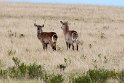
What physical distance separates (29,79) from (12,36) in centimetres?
1195

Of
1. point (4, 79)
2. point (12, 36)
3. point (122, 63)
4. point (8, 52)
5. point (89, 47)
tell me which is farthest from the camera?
point (12, 36)

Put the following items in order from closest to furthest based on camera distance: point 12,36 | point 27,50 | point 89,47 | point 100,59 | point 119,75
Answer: point 119,75 < point 100,59 < point 27,50 < point 89,47 < point 12,36

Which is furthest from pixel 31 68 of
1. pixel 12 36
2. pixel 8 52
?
pixel 12 36

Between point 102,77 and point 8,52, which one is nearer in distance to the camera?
point 102,77

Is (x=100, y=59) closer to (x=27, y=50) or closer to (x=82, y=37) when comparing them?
(x=27, y=50)

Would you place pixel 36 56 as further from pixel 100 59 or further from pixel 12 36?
pixel 12 36

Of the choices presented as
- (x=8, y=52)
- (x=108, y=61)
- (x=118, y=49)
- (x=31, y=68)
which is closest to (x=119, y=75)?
(x=31, y=68)

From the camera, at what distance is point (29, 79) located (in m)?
10.4

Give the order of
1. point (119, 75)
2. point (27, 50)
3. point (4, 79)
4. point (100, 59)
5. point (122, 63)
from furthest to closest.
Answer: point (27, 50) < point (100, 59) < point (122, 63) < point (119, 75) < point (4, 79)

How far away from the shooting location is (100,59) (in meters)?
14.7

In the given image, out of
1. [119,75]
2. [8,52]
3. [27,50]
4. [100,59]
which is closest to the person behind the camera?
[119,75]

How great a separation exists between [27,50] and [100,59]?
11.9 feet

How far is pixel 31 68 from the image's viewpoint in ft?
36.2

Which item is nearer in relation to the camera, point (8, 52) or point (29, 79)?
point (29, 79)
